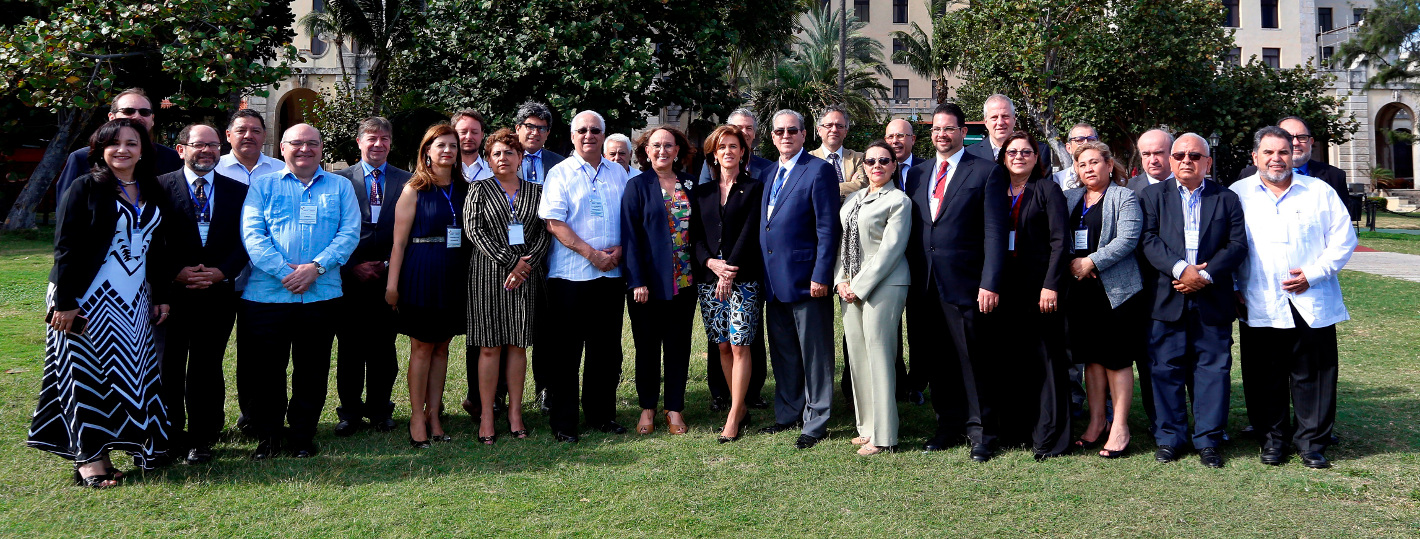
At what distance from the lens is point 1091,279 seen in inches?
213

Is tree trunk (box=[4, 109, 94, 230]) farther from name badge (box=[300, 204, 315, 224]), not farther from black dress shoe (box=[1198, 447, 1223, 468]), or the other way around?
black dress shoe (box=[1198, 447, 1223, 468])

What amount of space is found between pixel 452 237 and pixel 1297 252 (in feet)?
15.1

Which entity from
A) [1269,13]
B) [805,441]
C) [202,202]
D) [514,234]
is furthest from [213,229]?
[1269,13]

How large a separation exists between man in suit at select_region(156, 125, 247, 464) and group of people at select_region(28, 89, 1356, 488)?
0.01m

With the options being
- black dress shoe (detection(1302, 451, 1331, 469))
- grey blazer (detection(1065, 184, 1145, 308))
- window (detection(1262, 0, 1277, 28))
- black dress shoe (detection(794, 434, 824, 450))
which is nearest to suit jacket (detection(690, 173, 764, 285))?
black dress shoe (detection(794, 434, 824, 450))

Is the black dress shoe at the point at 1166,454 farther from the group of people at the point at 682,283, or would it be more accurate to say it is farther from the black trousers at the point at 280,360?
the black trousers at the point at 280,360

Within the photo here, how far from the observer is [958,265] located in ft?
17.6

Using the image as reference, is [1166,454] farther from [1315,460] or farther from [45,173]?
[45,173]

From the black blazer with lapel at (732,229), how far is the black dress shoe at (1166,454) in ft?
7.80

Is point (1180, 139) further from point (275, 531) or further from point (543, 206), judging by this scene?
point (275, 531)

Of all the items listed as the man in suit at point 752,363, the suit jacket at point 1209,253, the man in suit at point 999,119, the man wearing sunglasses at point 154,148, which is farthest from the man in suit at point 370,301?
the suit jacket at point 1209,253

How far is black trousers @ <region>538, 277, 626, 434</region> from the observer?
5.86 metres

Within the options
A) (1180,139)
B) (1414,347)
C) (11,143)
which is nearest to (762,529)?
(1180,139)

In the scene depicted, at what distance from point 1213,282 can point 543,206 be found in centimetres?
369
